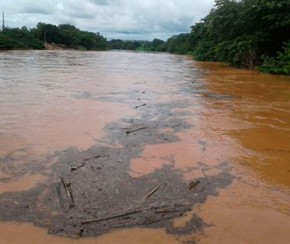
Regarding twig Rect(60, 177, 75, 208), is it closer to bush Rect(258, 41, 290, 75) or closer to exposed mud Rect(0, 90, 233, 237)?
exposed mud Rect(0, 90, 233, 237)

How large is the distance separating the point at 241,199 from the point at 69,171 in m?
2.17

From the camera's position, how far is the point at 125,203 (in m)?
3.93

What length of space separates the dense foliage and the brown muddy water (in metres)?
48.1

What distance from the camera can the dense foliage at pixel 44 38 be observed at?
6104 cm

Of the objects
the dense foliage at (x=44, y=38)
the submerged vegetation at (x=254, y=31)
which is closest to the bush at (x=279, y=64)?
the submerged vegetation at (x=254, y=31)

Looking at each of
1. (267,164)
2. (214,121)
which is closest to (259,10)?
(214,121)

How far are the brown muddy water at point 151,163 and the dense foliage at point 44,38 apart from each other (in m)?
48.1

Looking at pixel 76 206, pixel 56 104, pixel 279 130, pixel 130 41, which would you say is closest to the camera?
pixel 76 206

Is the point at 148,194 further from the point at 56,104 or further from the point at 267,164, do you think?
the point at 56,104

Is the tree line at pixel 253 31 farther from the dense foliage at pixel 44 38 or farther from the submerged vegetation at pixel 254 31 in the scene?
the dense foliage at pixel 44 38

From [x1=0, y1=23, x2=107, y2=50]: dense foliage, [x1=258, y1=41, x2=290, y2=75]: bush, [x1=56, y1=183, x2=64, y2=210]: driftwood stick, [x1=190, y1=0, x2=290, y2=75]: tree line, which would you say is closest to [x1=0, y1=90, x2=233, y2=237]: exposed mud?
[x1=56, y1=183, x2=64, y2=210]: driftwood stick

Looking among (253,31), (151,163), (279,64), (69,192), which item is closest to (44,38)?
(253,31)

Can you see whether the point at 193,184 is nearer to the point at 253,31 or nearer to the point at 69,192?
the point at 69,192

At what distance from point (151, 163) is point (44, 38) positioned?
8146cm
